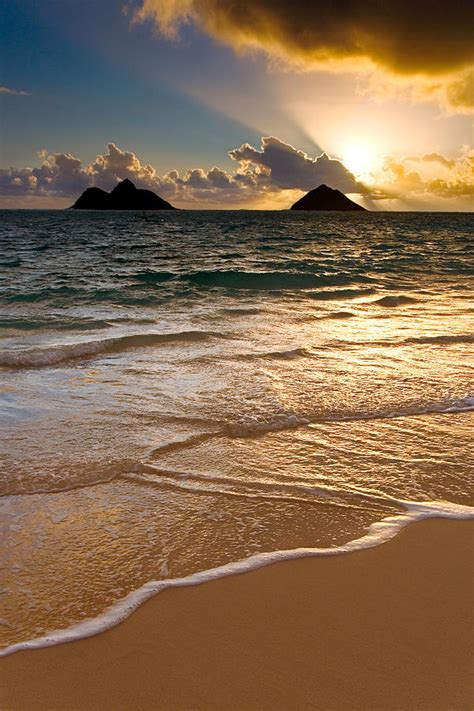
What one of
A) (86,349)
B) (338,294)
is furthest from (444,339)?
(338,294)

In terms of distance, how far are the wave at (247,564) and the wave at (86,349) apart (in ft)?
18.3

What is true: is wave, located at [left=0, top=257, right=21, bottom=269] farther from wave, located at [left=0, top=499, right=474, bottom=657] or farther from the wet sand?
the wet sand

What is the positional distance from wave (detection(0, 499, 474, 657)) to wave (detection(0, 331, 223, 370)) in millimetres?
5571

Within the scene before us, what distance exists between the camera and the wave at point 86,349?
7980 millimetres

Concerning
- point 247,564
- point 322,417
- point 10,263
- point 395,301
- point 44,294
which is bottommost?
point 247,564

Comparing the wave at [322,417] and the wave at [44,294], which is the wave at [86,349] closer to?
the wave at [322,417]

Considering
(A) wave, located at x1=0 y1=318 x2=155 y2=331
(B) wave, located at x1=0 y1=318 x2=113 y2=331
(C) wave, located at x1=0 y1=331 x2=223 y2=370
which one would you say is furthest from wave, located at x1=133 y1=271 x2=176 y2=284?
(C) wave, located at x1=0 y1=331 x2=223 y2=370

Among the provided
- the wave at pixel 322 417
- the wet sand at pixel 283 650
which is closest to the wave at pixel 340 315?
the wave at pixel 322 417

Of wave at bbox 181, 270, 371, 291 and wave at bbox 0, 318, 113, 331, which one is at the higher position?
wave at bbox 181, 270, 371, 291

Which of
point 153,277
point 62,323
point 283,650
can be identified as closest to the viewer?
point 283,650

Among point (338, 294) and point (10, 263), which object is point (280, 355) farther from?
point (10, 263)

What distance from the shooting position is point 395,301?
15.1m

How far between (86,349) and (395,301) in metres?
9.16

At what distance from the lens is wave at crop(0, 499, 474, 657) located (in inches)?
98.3
